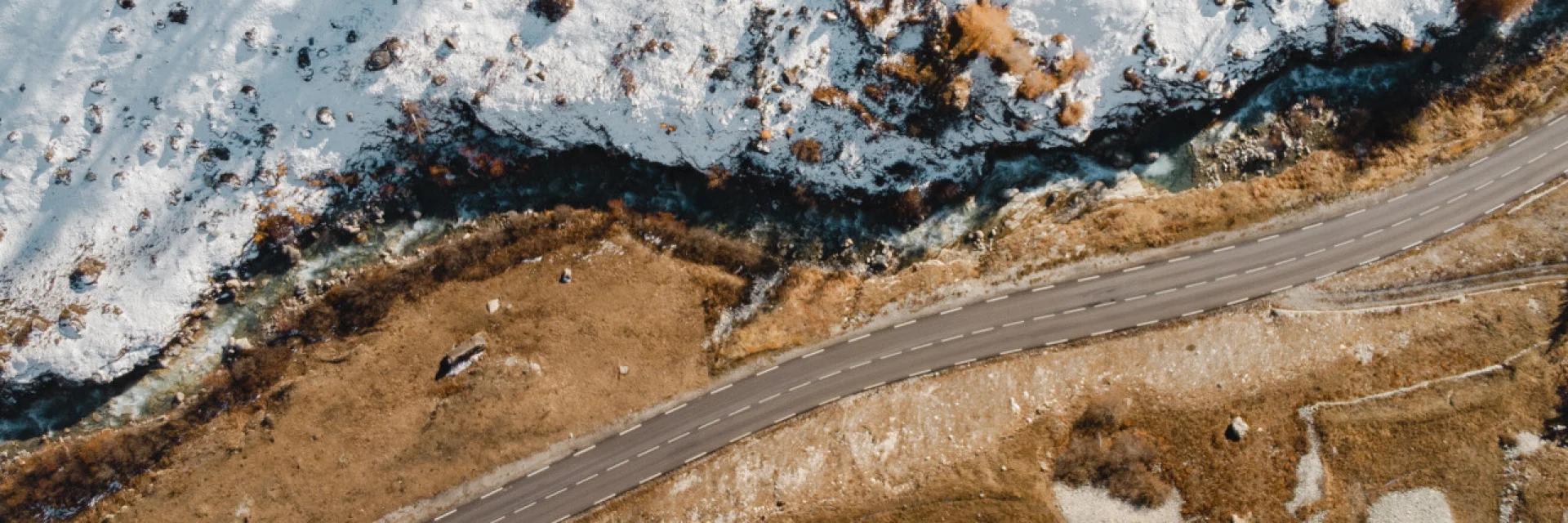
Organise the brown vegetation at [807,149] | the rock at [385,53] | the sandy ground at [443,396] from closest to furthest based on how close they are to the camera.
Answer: the rock at [385,53] < the brown vegetation at [807,149] < the sandy ground at [443,396]

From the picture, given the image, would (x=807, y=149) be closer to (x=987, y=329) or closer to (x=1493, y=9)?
(x=987, y=329)

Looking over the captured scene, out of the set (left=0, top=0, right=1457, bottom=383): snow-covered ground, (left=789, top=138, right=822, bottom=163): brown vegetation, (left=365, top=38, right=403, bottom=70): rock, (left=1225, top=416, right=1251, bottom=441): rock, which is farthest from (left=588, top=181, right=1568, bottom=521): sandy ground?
(left=365, top=38, right=403, bottom=70): rock

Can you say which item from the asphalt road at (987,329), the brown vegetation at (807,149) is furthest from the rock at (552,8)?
the asphalt road at (987,329)

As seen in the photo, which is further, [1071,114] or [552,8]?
[552,8]

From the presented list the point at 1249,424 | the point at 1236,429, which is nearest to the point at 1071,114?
the point at 1236,429

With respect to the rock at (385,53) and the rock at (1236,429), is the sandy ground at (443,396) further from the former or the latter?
the rock at (1236,429)

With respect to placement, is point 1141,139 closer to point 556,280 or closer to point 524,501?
point 556,280
